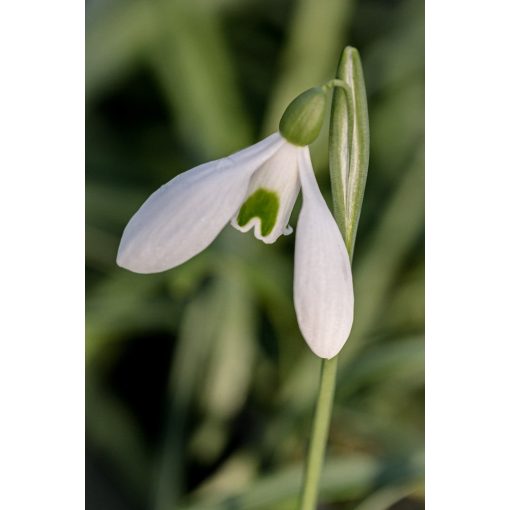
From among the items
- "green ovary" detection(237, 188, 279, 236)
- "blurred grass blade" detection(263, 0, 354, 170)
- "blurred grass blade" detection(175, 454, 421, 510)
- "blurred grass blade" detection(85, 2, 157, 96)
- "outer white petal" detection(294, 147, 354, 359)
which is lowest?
"blurred grass blade" detection(175, 454, 421, 510)

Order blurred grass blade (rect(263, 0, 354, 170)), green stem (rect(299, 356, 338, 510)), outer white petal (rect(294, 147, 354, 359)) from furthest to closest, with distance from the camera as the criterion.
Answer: blurred grass blade (rect(263, 0, 354, 170)), green stem (rect(299, 356, 338, 510)), outer white petal (rect(294, 147, 354, 359))

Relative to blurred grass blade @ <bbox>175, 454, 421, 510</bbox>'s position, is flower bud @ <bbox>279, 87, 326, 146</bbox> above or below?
above

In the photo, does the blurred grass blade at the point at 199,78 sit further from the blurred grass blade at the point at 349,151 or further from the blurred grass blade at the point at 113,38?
the blurred grass blade at the point at 349,151

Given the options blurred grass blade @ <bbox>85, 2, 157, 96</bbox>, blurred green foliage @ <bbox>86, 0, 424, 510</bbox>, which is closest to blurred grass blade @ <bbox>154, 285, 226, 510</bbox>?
blurred green foliage @ <bbox>86, 0, 424, 510</bbox>

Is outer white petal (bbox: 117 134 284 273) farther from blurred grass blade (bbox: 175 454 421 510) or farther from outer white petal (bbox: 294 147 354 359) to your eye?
blurred grass blade (bbox: 175 454 421 510)

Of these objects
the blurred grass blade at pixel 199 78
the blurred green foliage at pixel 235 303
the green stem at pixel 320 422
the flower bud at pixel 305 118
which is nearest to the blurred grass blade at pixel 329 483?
the blurred green foliage at pixel 235 303

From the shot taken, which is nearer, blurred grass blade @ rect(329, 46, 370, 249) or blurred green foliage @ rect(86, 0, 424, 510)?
blurred grass blade @ rect(329, 46, 370, 249)

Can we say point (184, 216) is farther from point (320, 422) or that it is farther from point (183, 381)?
point (183, 381)
